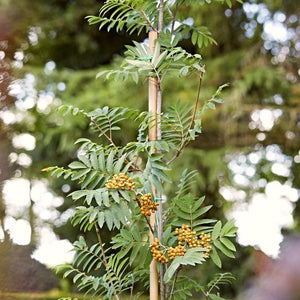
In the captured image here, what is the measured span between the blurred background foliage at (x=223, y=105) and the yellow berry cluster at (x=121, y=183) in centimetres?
190

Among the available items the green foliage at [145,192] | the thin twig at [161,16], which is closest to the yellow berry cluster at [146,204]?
the green foliage at [145,192]

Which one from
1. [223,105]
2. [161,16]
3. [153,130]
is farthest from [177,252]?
[223,105]

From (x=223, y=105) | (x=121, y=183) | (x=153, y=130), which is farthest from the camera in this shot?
(x=223, y=105)

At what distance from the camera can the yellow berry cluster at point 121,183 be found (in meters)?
0.69

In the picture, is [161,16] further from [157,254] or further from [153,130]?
[157,254]

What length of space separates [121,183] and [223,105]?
2.10 meters

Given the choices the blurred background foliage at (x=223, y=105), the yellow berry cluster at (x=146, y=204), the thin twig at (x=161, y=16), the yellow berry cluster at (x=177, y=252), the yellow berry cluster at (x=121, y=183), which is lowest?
the blurred background foliage at (x=223, y=105)

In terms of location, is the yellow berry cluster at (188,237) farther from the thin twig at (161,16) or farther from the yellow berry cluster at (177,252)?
the thin twig at (161,16)

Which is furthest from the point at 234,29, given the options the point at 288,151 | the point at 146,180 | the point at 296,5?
the point at 146,180

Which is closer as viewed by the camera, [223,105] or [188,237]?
[188,237]

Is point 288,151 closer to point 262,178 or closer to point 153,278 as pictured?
point 262,178

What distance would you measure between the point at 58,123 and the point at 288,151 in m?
1.43

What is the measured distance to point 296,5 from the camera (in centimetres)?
292

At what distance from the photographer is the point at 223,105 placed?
273 centimetres
